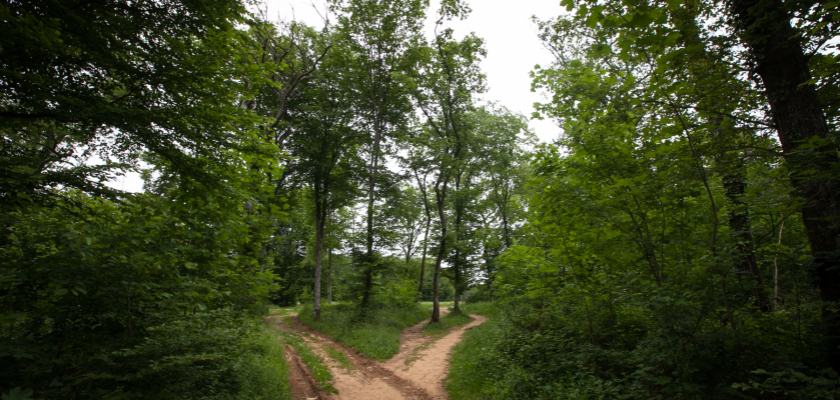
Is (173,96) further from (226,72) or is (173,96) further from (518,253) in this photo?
(518,253)

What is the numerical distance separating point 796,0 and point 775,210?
190 cm

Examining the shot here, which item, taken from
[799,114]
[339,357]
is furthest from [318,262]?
Result: [799,114]

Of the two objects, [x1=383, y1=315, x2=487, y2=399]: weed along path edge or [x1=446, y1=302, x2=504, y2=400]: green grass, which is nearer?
[x1=446, y1=302, x2=504, y2=400]: green grass

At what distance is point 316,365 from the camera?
8.49 m

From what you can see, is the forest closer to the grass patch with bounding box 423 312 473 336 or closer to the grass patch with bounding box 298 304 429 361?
the grass patch with bounding box 298 304 429 361

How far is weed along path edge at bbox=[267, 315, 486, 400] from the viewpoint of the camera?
23.0 feet

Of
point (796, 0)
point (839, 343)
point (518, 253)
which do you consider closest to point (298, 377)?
point (518, 253)

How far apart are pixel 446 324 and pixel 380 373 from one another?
8.07m

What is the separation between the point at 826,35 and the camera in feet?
10.5

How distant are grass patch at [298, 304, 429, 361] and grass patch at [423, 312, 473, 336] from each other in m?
1.20

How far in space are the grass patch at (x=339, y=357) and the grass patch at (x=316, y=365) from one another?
0.51m

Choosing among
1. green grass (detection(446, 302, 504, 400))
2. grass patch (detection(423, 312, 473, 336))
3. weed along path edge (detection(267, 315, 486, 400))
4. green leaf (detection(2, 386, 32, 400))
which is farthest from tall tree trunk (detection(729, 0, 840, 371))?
grass patch (detection(423, 312, 473, 336))

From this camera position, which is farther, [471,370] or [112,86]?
[471,370]

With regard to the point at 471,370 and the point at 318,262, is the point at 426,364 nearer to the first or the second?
the point at 471,370
